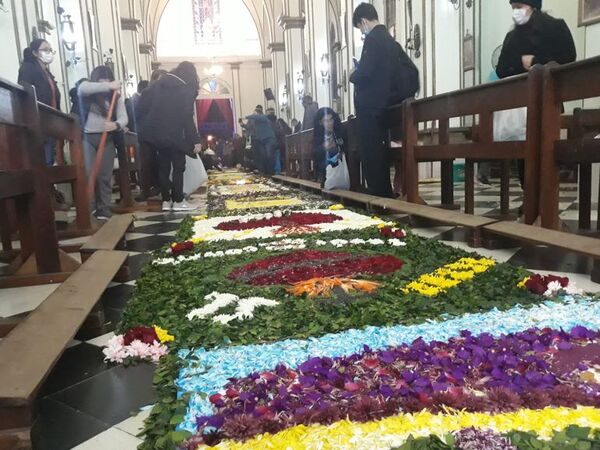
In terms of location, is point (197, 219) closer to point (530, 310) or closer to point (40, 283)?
point (40, 283)

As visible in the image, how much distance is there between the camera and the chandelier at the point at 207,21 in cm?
2756

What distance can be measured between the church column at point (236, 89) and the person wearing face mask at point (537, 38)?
25016 mm

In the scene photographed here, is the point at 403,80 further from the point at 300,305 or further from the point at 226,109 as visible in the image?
the point at 226,109

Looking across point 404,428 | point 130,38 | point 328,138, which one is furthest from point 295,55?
point 404,428

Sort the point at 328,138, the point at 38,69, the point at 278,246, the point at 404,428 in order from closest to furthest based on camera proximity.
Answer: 1. the point at 404,428
2. the point at 278,246
3. the point at 38,69
4. the point at 328,138

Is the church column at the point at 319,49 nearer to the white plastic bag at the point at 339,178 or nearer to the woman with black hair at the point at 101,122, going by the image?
the white plastic bag at the point at 339,178

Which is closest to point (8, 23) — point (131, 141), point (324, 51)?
point (131, 141)

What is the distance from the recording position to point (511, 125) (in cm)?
407

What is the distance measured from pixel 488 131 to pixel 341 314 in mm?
2183

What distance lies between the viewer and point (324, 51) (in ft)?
51.6

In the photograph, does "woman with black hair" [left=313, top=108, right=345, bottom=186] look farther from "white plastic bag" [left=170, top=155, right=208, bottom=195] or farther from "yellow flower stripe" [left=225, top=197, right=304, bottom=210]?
"white plastic bag" [left=170, top=155, right=208, bottom=195]

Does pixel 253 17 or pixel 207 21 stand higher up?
pixel 253 17

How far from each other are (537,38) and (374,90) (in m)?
1.47

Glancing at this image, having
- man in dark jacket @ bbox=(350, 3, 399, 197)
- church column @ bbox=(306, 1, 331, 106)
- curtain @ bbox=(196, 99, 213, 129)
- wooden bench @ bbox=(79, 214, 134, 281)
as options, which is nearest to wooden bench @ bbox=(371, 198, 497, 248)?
man in dark jacket @ bbox=(350, 3, 399, 197)
